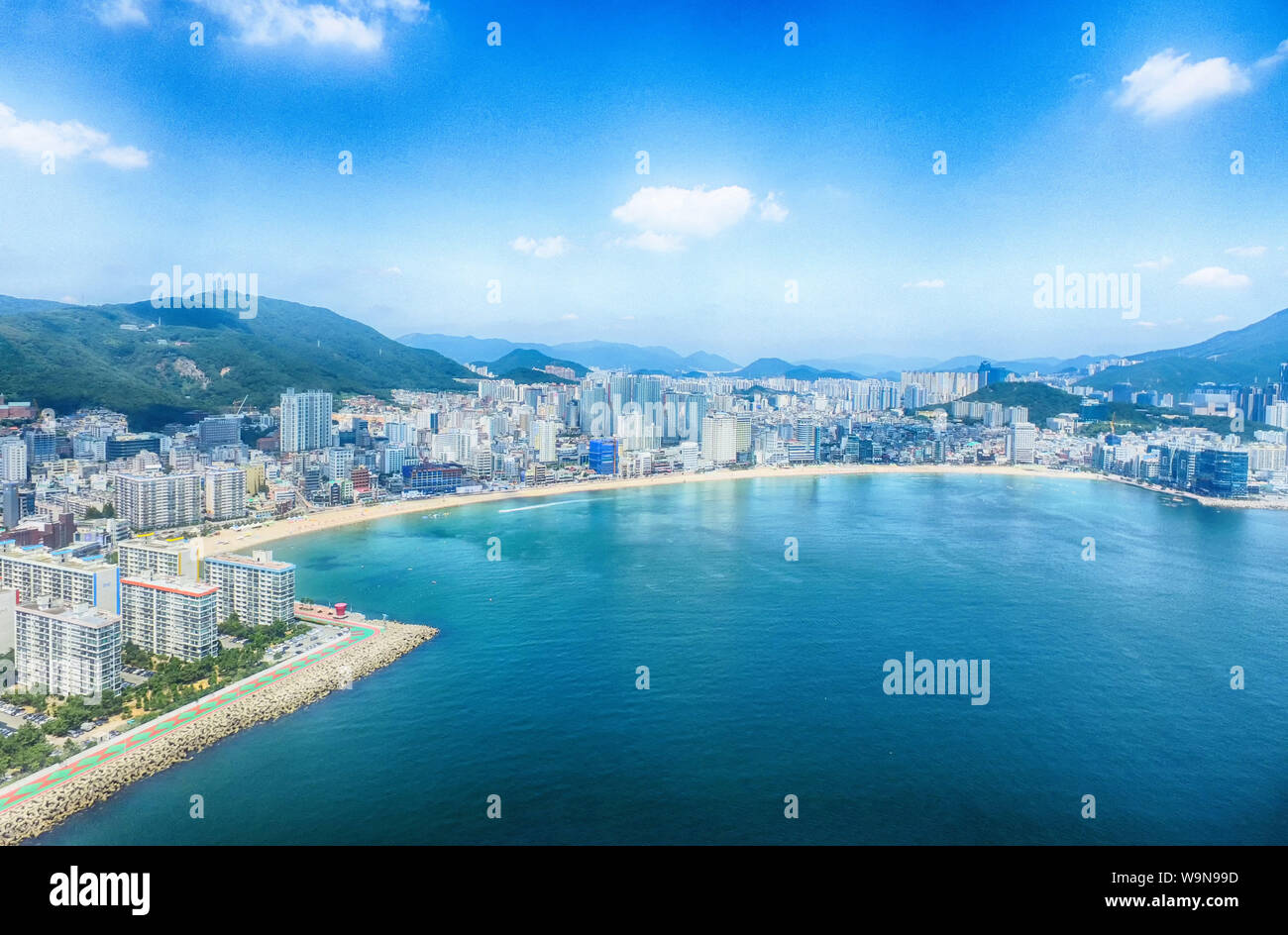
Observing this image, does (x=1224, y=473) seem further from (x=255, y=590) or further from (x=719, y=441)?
(x=255, y=590)

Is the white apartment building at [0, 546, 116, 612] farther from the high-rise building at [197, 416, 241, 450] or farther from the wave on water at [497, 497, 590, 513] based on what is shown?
the high-rise building at [197, 416, 241, 450]

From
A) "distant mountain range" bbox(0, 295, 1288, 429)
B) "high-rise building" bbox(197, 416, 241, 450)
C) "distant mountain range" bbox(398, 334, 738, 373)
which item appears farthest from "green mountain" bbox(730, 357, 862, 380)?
"high-rise building" bbox(197, 416, 241, 450)

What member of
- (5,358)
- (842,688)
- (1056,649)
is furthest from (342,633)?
(5,358)

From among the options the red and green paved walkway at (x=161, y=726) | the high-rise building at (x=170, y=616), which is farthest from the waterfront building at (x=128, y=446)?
the red and green paved walkway at (x=161, y=726)

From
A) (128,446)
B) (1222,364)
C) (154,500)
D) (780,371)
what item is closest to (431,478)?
(154,500)

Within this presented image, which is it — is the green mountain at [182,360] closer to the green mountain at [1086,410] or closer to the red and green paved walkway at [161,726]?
the red and green paved walkway at [161,726]
